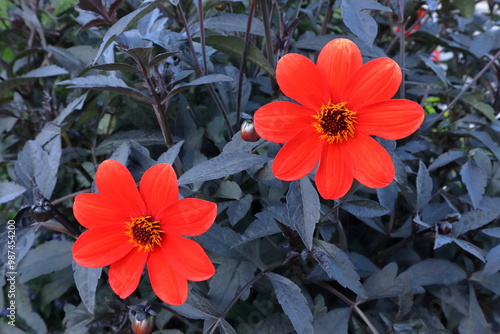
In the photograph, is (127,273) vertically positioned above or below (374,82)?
below

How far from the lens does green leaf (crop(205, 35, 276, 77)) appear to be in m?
0.69

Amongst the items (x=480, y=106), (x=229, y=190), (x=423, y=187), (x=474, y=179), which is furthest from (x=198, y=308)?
(x=480, y=106)

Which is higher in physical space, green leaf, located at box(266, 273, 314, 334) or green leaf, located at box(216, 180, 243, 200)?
green leaf, located at box(216, 180, 243, 200)

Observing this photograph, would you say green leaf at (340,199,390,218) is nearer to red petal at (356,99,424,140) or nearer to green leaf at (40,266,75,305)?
red petal at (356,99,424,140)

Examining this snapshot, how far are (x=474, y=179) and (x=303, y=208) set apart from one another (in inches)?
14.0

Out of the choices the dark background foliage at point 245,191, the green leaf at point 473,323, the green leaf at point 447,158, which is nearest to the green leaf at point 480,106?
the dark background foliage at point 245,191

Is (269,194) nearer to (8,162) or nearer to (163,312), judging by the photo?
(163,312)

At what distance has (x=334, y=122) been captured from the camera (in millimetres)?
519

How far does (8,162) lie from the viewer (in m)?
0.87

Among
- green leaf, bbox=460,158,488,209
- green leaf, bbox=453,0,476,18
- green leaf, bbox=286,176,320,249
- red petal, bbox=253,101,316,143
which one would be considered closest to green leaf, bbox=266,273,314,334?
green leaf, bbox=286,176,320,249

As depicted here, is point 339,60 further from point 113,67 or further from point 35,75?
point 35,75

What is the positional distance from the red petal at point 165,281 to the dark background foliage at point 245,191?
0.28ft

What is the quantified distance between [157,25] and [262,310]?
478 mm

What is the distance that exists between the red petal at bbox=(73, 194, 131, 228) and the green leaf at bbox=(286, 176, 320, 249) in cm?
19
